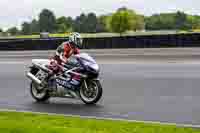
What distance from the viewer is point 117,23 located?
81188mm

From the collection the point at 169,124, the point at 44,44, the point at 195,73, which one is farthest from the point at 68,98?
the point at 44,44

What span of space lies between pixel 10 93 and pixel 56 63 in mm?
2458

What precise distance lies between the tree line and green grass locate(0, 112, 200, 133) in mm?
64982

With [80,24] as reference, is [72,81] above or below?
above

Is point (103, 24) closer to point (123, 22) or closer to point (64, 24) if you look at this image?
point (123, 22)

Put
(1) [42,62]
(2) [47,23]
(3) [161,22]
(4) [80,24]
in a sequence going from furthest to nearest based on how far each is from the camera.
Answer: (4) [80,24]
(2) [47,23]
(3) [161,22]
(1) [42,62]

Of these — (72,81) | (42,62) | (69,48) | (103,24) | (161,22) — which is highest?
(69,48)

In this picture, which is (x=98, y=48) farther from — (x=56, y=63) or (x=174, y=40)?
(x=56, y=63)

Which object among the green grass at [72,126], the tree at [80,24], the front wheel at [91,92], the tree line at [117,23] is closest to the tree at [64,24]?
the tree line at [117,23]

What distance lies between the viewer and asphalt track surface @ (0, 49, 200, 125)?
29.6 ft

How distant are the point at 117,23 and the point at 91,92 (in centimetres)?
7161

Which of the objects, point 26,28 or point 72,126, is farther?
point 26,28

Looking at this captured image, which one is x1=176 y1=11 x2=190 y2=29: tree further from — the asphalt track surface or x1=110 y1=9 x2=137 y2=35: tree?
the asphalt track surface

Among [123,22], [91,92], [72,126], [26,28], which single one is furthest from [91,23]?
[72,126]
